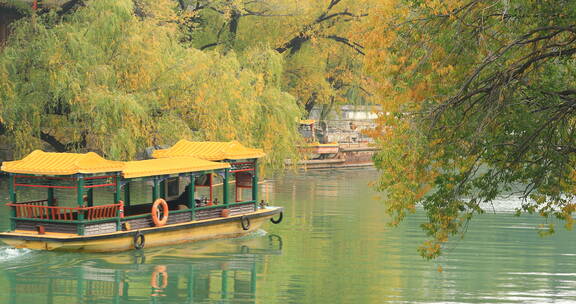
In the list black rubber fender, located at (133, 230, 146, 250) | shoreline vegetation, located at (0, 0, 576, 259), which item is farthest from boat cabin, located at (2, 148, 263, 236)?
shoreline vegetation, located at (0, 0, 576, 259)

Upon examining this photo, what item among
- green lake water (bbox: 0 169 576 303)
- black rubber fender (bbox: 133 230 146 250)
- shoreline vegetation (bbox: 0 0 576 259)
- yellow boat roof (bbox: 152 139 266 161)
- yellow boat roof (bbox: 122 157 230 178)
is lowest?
green lake water (bbox: 0 169 576 303)

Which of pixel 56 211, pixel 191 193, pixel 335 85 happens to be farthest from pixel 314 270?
pixel 335 85

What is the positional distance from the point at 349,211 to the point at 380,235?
614cm

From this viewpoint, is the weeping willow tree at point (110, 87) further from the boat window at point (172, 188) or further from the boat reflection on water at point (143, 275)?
the boat reflection on water at point (143, 275)

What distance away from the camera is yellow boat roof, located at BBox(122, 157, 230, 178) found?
2444 centimetres

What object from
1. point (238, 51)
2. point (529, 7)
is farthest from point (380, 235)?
point (238, 51)

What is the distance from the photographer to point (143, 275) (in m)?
21.4

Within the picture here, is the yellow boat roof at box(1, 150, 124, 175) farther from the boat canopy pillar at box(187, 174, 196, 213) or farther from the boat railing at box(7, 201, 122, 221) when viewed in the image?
the boat canopy pillar at box(187, 174, 196, 213)

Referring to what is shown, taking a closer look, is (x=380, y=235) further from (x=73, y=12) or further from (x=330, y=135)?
(x=330, y=135)

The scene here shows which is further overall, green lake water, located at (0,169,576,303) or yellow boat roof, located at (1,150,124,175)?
yellow boat roof, located at (1,150,124,175)

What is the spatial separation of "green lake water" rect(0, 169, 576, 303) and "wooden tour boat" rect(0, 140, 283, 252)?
381 mm

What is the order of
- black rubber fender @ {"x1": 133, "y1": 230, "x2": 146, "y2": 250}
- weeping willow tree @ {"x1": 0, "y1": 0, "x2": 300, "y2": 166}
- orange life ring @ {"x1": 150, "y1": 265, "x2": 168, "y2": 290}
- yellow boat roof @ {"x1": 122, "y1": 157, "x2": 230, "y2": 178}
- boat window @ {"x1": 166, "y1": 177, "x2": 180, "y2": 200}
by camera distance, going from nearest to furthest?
orange life ring @ {"x1": 150, "y1": 265, "x2": 168, "y2": 290}, black rubber fender @ {"x1": 133, "y1": 230, "x2": 146, "y2": 250}, yellow boat roof @ {"x1": 122, "y1": 157, "x2": 230, "y2": 178}, boat window @ {"x1": 166, "y1": 177, "x2": 180, "y2": 200}, weeping willow tree @ {"x1": 0, "y1": 0, "x2": 300, "y2": 166}

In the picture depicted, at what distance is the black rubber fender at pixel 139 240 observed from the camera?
2410 cm

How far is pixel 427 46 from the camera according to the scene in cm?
1606
